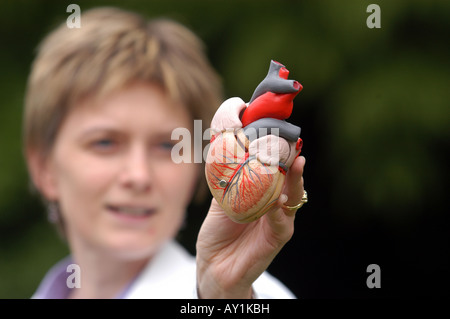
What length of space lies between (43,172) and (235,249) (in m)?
0.85

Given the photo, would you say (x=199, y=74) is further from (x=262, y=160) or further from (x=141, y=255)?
(x=262, y=160)

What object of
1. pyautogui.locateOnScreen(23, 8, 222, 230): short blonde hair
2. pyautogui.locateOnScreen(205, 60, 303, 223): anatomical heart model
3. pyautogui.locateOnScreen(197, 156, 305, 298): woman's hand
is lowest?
pyautogui.locateOnScreen(197, 156, 305, 298): woman's hand

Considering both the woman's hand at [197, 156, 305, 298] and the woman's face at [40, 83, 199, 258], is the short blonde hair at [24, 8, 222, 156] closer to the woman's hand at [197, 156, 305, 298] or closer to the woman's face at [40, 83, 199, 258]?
the woman's face at [40, 83, 199, 258]

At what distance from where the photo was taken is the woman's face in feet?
3.74

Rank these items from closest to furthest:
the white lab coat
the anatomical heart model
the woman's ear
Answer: the anatomical heart model
the white lab coat
the woman's ear

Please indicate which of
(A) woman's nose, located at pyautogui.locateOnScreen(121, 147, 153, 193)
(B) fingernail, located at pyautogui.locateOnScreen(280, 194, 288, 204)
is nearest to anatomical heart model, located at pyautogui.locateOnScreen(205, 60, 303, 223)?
(B) fingernail, located at pyautogui.locateOnScreen(280, 194, 288, 204)

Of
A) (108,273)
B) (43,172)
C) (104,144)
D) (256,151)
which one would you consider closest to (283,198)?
(256,151)

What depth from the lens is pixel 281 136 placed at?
644mm

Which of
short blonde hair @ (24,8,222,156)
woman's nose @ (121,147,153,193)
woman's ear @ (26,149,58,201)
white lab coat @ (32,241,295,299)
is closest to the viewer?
white lab coat @ (32,241,295,299)

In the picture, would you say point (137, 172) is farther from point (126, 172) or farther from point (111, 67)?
point (111, 67)

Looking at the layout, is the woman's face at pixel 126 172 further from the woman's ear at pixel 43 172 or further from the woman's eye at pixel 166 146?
the woman's ear at pixel 43 172

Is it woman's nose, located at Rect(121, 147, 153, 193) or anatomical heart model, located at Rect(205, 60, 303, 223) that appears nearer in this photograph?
anatomical heart model, located at Rect(205, 60, 303, 223)

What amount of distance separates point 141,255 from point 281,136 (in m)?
0.69

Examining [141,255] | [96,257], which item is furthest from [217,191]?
[96,257]
